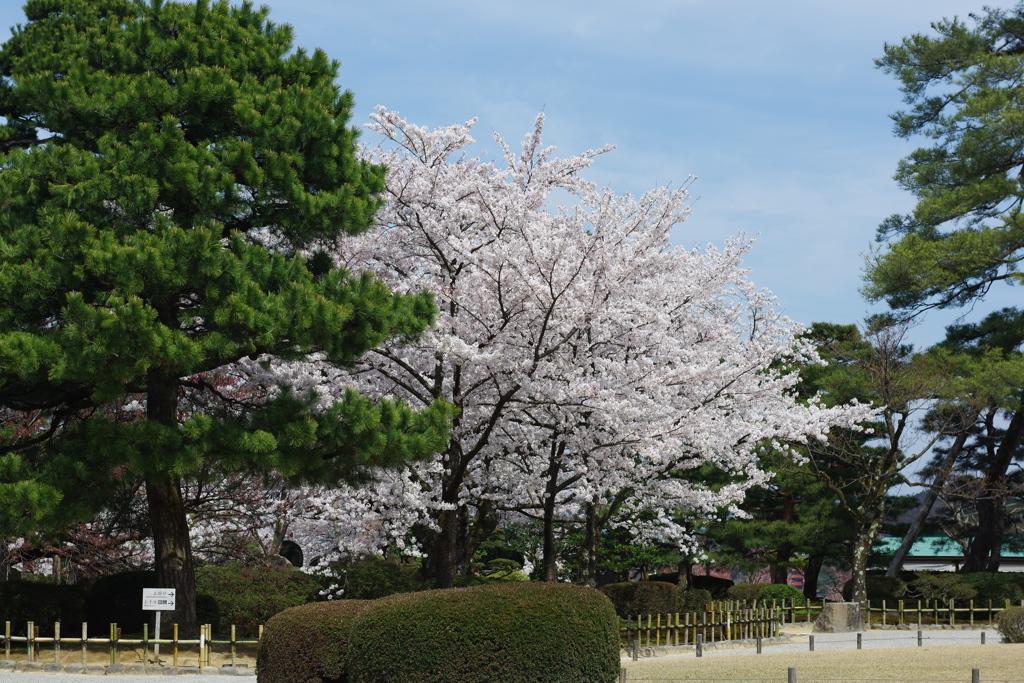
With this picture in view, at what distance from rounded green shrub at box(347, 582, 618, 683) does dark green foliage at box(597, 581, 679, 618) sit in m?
10.4

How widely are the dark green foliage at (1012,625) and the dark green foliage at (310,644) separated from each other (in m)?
14.1

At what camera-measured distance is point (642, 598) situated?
64.8 ft

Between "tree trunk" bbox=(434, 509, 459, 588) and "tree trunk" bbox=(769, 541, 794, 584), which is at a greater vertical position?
"tree trunk" bbox=(434, 509, 459, 588)

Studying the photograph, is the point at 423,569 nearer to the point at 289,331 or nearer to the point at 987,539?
the point at 289,331

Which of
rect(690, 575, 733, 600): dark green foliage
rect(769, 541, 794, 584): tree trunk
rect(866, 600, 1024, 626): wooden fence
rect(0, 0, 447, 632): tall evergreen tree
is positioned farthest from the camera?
rect(690, 575, 733, 600): dark green foliage

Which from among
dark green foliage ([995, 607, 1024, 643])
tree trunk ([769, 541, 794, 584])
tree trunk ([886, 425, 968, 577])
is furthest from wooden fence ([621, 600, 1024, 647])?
tree trunk ([886, 425, 968, 577])

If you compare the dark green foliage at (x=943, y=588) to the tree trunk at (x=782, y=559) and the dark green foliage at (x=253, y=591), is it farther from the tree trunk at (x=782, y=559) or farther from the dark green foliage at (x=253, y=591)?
the dark green foliage at (x=253, y=591)

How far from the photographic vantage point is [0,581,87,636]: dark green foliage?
15.5m

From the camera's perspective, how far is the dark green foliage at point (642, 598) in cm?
1973

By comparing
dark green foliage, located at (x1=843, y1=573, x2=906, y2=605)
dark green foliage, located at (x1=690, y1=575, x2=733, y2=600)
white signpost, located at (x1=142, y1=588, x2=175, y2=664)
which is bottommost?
dark green foliage, located at (x1=690, y1=575, x2=733, y2=600)

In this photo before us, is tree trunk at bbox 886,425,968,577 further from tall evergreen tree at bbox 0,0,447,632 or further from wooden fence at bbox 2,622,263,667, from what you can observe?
wooden fence at bbox 2,622,263,667

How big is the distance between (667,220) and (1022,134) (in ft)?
66.1

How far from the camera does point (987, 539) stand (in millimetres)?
32062

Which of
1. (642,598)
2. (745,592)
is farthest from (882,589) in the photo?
(642,598)
